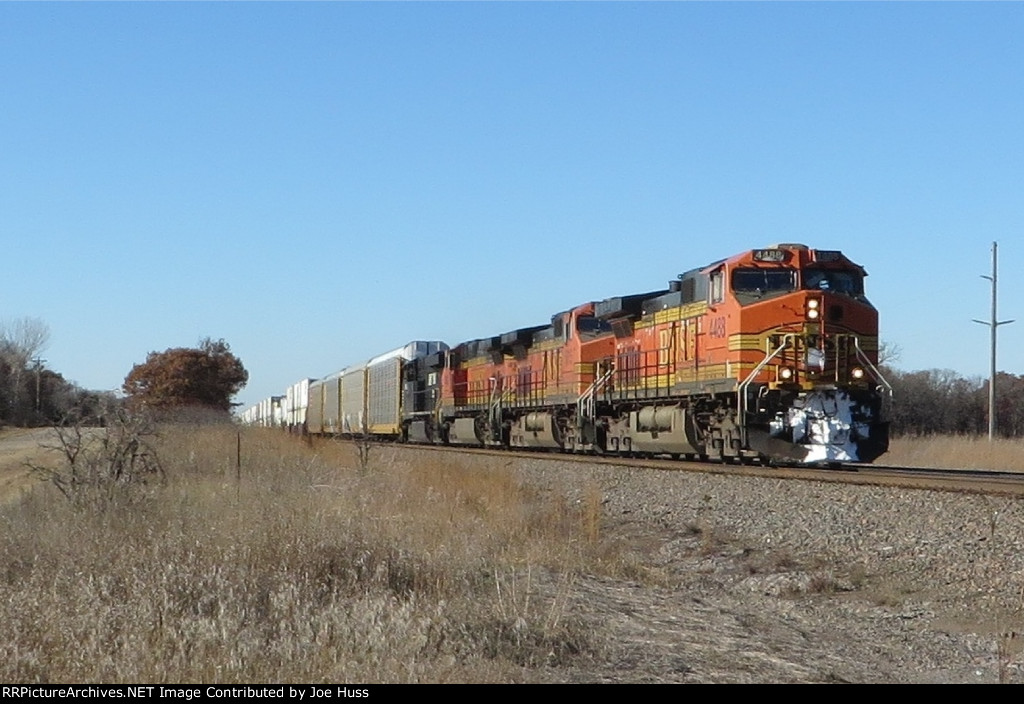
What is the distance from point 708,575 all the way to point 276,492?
4.46 m

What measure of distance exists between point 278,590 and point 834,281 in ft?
43.1

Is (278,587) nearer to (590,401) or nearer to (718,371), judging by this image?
(718,371)

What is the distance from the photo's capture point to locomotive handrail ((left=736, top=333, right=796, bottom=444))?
1745cm

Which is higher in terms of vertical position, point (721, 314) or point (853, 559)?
point (721, 314)

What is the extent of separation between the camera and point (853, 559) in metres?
9.99

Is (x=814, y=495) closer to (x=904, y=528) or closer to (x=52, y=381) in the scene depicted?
(x=904, y=528)

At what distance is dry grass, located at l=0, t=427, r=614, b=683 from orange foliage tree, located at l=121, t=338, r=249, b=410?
163ft

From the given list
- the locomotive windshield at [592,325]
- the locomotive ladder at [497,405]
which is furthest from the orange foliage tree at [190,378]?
the locomotive windshield at [592,325]

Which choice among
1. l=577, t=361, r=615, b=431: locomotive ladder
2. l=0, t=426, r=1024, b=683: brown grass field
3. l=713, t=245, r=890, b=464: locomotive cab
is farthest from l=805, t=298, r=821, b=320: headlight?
l=577, t=361, r=615, b=431: locomotive ladder

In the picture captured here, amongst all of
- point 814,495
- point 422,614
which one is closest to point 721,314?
point 814,495

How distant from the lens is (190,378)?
200 ft

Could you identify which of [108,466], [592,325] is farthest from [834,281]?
[108,466]

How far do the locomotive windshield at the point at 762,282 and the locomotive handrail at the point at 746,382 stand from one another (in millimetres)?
971

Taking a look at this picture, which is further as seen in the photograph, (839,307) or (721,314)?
(721,314)
